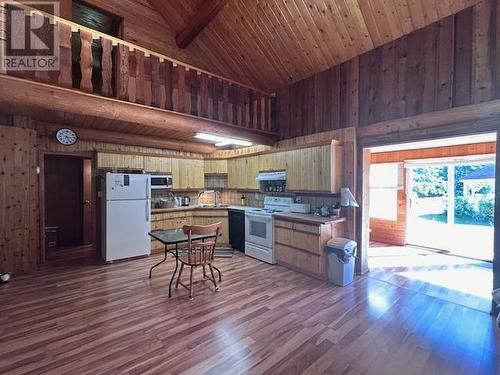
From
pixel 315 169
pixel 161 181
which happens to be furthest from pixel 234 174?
pixel 315 169

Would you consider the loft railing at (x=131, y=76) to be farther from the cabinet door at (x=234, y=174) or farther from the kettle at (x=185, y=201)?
the kettle at (x=185, y=201)

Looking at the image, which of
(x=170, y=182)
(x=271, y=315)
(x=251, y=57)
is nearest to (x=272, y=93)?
(x=251, y=57)

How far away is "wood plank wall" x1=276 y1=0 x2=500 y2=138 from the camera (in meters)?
Result: 2.89

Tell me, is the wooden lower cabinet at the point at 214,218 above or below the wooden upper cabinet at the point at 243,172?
below

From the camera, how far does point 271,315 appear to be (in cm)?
275

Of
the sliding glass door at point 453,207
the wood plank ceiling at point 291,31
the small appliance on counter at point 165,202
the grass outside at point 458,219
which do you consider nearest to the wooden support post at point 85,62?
the wood plank ceiling at point 291,31

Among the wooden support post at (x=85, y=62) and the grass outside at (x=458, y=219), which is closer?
the wooden support post at (x=85, y=62)

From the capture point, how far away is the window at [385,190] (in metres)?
6.04

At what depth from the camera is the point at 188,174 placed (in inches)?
239

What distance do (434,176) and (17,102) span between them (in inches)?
308

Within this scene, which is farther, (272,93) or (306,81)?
(272,93)

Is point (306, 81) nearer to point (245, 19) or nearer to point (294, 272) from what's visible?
point (245, 19)

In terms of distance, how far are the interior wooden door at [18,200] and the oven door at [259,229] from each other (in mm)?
3733

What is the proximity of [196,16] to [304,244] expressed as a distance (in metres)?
4.85
